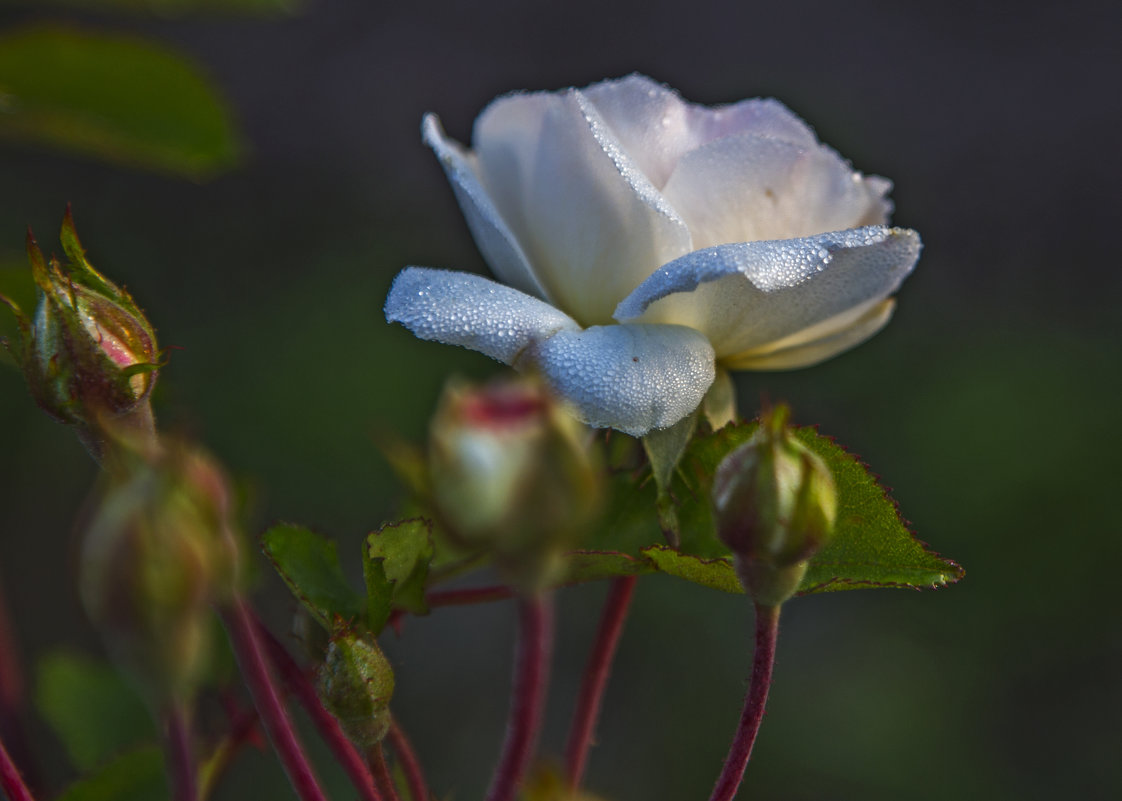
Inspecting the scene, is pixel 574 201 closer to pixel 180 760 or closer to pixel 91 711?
pixel 180 760

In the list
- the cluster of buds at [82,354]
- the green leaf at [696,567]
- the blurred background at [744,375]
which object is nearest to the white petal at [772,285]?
the green leaf at [696,567]

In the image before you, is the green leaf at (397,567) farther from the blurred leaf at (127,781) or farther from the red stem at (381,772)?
the blurred leaf at (127,781)

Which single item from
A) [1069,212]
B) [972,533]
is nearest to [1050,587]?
[972,533]

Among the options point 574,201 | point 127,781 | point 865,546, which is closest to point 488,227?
point 574,201

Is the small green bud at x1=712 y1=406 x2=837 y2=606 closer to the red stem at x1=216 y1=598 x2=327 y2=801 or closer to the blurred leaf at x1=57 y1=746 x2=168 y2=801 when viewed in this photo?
the red stem at x1=216 y1=598 x2=327 y2=801

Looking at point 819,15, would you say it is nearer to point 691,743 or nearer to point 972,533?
point 972,533

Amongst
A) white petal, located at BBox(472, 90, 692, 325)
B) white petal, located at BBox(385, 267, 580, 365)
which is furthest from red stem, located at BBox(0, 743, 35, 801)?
white petal, located at BBox(472, 90, 692, 325)

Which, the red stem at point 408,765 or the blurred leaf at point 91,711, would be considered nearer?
the red stem at point 408,765
